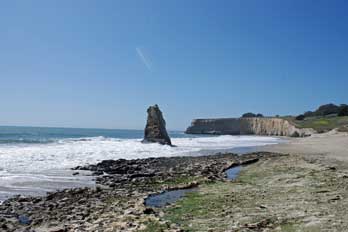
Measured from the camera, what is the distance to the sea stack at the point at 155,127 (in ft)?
178

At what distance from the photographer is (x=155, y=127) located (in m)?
55.1

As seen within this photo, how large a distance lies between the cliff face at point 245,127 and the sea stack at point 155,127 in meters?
52.6

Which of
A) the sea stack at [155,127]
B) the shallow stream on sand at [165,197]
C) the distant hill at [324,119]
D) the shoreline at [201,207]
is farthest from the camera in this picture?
the distant hill at [324,119]

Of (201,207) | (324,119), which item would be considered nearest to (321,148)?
(201,207)

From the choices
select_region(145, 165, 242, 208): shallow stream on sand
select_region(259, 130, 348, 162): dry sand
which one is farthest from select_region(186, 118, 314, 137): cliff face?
select_region(145, 165, 242, 208): shallow stream on sand

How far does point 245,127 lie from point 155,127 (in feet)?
317

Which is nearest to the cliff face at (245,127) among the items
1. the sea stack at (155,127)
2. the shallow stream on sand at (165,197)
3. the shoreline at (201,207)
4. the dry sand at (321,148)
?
the dry sand at (321,148)

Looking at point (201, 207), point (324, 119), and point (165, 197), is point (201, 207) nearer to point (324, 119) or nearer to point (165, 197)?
point (165, 197)

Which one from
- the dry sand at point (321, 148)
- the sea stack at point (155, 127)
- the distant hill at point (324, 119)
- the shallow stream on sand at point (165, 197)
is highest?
the distant hill at point (324, 119)

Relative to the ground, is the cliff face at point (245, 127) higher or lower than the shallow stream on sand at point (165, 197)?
higher

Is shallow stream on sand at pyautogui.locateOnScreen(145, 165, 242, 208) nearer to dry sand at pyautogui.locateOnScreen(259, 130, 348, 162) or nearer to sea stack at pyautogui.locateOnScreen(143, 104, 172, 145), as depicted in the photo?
dry sand at pyautogui.locateOnScreen(259, 130, 348, 162)

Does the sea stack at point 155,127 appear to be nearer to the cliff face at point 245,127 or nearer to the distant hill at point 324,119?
the distant hill at point 324,119

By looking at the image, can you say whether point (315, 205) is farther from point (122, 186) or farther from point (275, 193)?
point (122, 186)

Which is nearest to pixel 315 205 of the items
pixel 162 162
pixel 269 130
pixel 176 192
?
pixel 176 192
